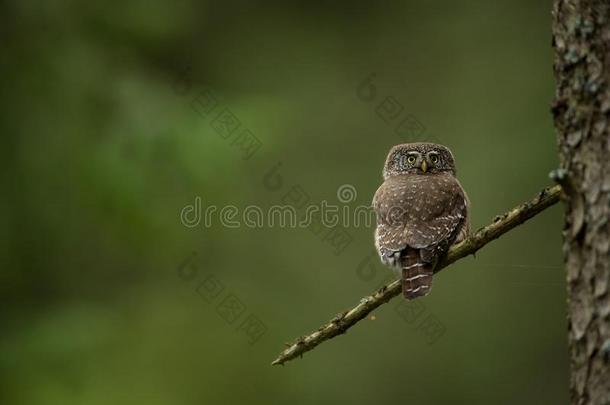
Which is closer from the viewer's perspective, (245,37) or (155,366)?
(155,366)

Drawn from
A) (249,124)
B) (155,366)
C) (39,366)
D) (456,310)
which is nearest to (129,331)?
(155,366)

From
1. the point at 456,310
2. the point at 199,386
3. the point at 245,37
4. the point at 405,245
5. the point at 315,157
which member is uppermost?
the point at 245,37

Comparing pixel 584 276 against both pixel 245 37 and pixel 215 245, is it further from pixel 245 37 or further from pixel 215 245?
pixel 245 37

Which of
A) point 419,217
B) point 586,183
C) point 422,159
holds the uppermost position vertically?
point 422,159

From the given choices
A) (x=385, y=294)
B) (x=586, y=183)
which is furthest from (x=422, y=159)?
(x=586, y=183)

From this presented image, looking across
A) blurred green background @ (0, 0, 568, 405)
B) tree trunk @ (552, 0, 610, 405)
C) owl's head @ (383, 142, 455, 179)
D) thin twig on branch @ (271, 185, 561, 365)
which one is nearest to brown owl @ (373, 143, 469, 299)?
owl's head @ (383, 142, 455, 179)

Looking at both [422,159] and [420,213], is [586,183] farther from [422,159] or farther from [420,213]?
[422,159]
